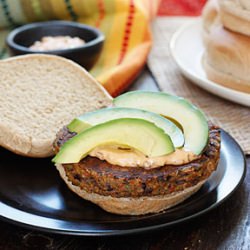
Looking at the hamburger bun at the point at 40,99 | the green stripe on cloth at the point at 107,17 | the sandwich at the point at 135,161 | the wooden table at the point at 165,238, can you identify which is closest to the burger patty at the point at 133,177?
the sandwich at the point at 135,161

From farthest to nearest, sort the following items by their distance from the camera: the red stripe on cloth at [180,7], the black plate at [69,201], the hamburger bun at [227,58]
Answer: the red stripe on cloth at [180,7] → the hamburger bun at [227,58] → the black plate at [69,201]

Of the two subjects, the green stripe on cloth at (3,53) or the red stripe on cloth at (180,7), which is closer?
→ the green stripe on cloth at (3,53)

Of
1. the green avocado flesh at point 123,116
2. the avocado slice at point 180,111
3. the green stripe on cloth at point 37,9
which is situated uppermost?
the green avocado flesh at point 123,116

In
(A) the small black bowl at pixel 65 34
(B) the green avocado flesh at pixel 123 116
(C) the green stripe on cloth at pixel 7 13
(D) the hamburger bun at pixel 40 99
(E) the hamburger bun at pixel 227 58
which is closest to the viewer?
(B) the green avocado flesh at pixel 123 116

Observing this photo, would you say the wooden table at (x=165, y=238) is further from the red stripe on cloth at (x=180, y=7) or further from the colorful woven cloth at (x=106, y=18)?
the red stripe on cloth at (x=180, y=7)

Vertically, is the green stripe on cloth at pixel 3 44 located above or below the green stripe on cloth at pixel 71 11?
below

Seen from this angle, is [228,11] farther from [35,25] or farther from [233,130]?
[35,25]

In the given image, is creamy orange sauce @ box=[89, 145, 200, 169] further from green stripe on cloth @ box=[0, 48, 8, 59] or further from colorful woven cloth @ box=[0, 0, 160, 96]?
green stripe on cloth @ box=[0, 48, 8, 59]

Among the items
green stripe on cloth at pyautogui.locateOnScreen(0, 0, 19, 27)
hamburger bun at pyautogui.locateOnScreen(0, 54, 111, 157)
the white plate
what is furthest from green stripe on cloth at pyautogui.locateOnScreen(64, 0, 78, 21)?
hamburger bun at pyautogui.locateOnScreen(0, 54, 111, 157)
